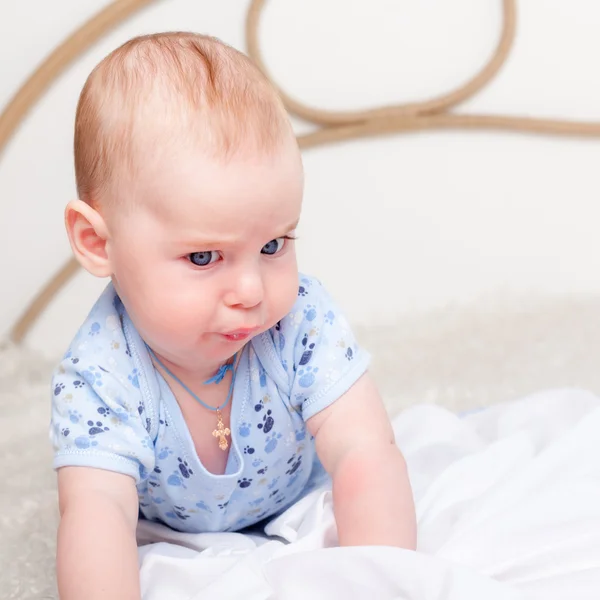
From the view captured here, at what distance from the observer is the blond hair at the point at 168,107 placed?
86 centimetres

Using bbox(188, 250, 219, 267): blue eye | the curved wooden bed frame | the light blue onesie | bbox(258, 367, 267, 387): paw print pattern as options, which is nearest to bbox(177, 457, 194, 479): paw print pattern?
the light blue onesie

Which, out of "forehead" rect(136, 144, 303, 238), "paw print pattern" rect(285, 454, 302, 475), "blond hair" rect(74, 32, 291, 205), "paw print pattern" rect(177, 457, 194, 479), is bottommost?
"paw print pattern" rect(285, 454, 302, 475)

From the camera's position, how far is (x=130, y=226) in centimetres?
89

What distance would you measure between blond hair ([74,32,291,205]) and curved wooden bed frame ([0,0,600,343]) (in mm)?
672

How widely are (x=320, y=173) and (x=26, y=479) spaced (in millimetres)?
714

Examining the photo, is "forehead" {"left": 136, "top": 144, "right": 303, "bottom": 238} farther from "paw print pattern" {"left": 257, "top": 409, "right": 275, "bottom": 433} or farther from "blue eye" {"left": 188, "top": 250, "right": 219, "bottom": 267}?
"paw print pattern" {"left": 257, "top": 409, "right": 275, "bottom": 433}

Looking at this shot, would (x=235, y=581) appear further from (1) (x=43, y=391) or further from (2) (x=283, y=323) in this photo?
(1) (x=43, y=391)

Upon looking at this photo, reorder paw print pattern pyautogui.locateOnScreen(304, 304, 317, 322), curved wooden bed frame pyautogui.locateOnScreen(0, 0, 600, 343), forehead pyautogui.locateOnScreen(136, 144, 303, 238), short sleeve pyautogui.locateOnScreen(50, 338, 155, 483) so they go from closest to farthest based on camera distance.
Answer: forehead pyautogui.locateOnScreen(136, 144, 303, 238) < short sleeve pyautogui.locateOnScreen(50, 338, 155, 483) < paw print pattern pyautogui.locateOnScreen(304, 304, 317, 322) < curved wooden bed frame pyautogui.locateOnScreen(0, 0, 600, 343)

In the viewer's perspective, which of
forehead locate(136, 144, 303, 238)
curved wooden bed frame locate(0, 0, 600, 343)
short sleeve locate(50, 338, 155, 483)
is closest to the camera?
forehead locate(136, 144, 303, 238)

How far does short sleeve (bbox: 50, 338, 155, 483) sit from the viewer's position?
0.95m

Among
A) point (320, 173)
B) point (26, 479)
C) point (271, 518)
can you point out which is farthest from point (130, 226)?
point (320, 173)

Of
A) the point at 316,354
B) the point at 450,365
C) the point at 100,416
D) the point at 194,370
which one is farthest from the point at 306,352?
the point at 450,365

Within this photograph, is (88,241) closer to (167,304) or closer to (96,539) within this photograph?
Result: (167,304)

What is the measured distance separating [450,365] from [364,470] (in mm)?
586
